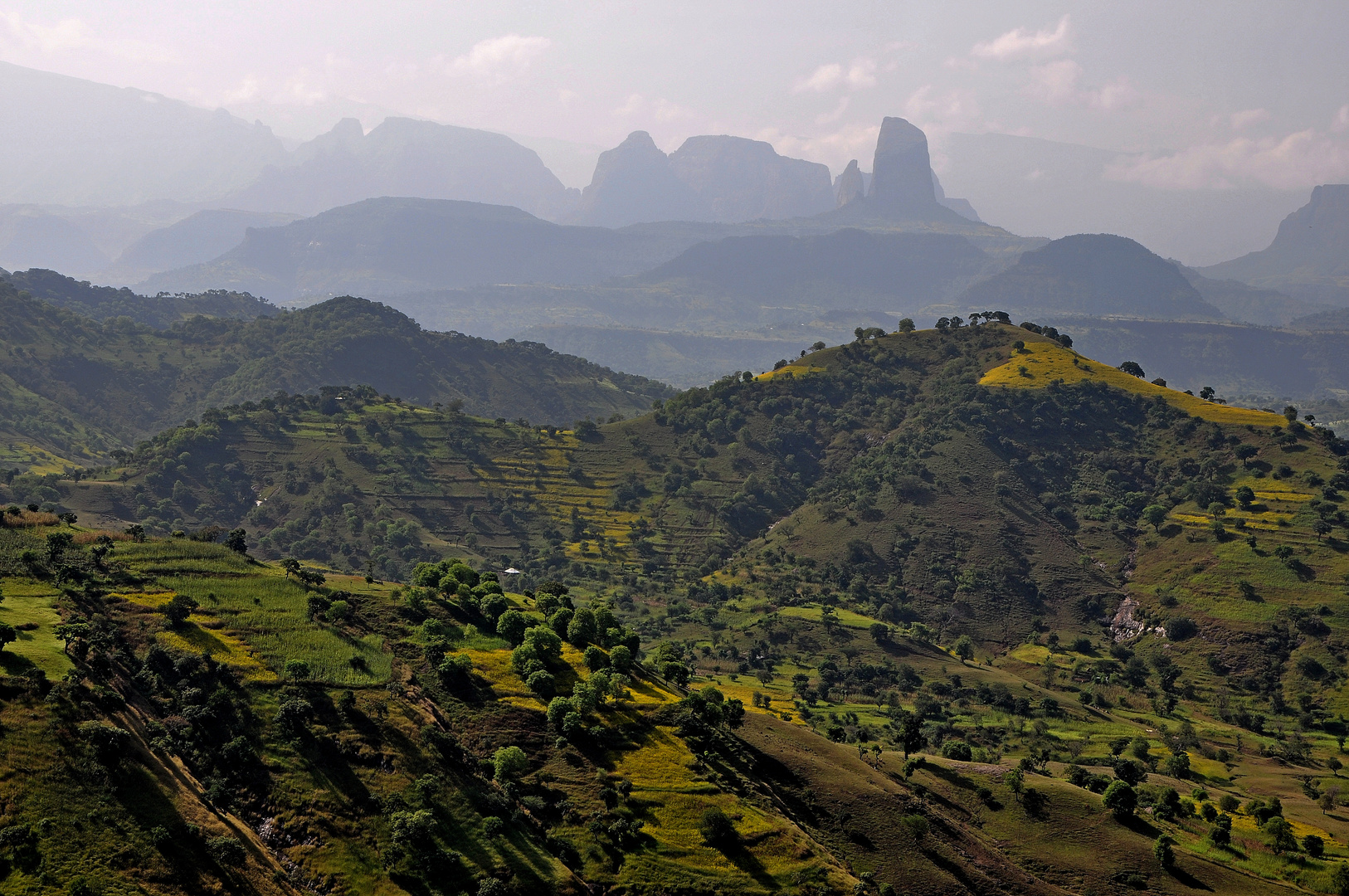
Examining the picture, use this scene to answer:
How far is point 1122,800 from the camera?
78000 millimetres

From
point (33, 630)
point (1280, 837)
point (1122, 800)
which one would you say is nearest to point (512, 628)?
point (33, 630)

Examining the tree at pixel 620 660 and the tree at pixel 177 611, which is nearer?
the tree at pixel 177 611

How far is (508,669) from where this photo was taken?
79625mm

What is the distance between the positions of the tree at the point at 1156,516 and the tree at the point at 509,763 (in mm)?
142802

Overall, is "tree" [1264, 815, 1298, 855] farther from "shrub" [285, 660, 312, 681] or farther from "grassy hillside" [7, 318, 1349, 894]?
"shrub" [285, 660, 312, 681]

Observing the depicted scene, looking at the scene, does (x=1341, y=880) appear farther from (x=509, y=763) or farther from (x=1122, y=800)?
(x=509, y=763)

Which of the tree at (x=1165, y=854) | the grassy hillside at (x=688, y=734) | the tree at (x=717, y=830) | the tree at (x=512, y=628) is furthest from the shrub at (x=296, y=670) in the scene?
the tree at (x=1165, y=854)

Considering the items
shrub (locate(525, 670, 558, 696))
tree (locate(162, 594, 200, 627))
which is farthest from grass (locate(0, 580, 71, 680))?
shrub (locate(525, 670, 558, 696))

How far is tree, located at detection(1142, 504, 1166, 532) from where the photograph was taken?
170m

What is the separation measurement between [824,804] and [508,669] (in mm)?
29252

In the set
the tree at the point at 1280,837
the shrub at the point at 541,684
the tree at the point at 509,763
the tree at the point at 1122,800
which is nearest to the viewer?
the tree at the point at 509,763

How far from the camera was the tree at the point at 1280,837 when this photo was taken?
7669cm

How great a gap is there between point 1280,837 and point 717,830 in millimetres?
50664

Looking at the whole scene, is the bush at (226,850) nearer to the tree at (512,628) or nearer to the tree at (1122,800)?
the tree at (512,628)
